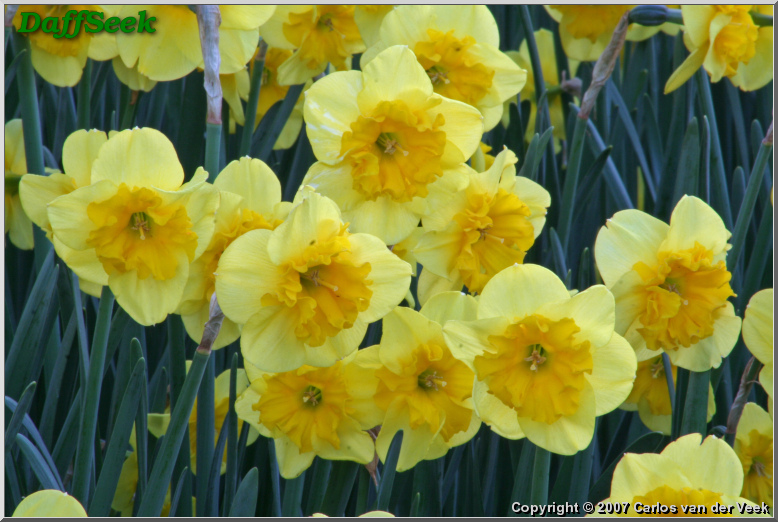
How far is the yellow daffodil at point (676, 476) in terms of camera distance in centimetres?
98

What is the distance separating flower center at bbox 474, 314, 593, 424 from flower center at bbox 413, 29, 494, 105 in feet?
1.73

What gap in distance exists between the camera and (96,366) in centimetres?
107

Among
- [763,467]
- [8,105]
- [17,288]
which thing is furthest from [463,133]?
[8,105]

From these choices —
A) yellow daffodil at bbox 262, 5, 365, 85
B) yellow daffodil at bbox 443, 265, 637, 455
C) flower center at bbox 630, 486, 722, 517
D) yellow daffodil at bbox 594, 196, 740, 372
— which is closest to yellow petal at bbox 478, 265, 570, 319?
yellow daffodil at bbox 443, 265, 637, 455

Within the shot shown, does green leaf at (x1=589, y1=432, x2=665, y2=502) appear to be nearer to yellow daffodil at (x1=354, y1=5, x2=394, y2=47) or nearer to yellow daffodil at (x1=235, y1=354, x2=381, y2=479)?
yellow daffodil at (x1=235, y1=354, x2=381, y2=479)

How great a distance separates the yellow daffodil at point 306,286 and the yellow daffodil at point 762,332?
63 cm

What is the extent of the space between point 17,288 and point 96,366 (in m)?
0.73

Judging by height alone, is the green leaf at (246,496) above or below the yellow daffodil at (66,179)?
below

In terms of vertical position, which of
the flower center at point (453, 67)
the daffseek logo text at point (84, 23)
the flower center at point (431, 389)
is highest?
the daffseek logo text at point (84, 23)

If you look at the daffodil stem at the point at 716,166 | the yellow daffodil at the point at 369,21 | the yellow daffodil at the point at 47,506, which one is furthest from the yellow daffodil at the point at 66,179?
the daffodil stem at the point at 716,166

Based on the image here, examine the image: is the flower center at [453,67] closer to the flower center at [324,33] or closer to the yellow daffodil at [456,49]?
the yellow daffodil at [456,49]

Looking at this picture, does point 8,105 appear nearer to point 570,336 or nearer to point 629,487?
point 570,336

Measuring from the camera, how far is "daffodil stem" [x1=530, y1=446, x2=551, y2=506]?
39.8 inches

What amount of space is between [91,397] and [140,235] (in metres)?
0.30
